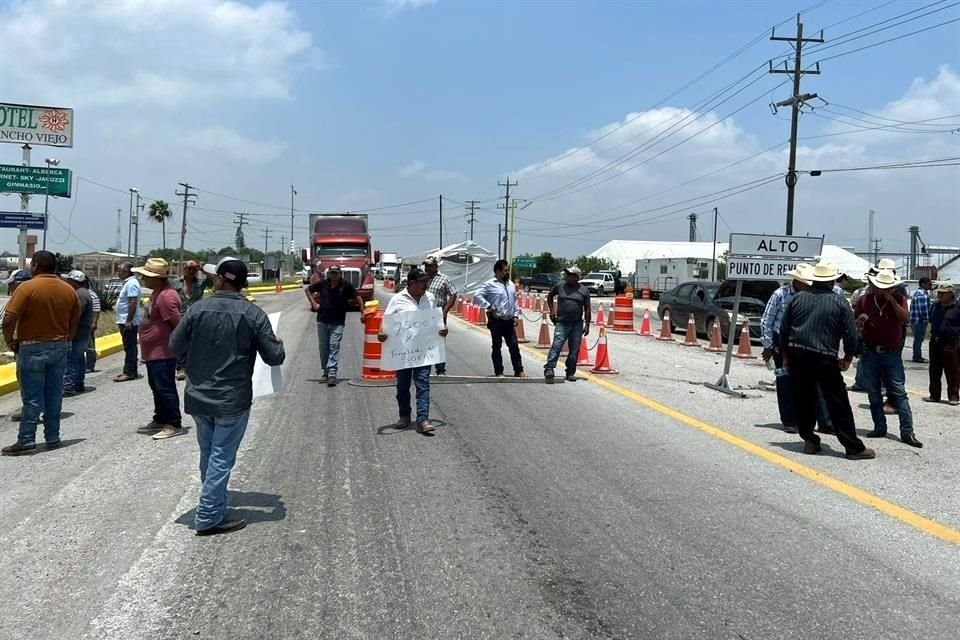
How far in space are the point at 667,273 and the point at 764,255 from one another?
A: 45.5 m

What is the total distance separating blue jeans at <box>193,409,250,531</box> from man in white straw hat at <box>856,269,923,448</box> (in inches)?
245

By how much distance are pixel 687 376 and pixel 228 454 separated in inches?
370

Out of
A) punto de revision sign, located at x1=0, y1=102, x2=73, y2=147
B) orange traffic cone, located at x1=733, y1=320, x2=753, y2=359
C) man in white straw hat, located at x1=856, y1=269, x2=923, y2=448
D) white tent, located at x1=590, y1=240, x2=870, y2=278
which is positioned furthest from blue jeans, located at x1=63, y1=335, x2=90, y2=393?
white tent, located at x1=590, y1=240, x2=870, y2=278

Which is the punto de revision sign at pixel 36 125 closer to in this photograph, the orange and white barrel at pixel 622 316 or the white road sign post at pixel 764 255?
the orange and white barrel at pixel 622 316

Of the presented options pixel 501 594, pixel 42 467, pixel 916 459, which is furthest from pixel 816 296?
pixel 42 467

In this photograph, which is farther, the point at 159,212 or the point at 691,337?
the point at 159,212

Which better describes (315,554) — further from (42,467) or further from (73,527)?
(42,467)

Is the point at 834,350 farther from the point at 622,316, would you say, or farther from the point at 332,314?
the point at 622,316

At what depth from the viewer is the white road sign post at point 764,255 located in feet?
35.7

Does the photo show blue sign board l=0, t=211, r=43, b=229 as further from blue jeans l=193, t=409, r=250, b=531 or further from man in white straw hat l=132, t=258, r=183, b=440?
blue jeans l=193, t=409, r=250, b=531

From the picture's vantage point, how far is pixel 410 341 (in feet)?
26.8

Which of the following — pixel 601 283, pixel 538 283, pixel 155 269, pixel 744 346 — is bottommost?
pixel 744 346

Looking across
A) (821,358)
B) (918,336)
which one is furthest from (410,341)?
(918,336)

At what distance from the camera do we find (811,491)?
19.8ft
